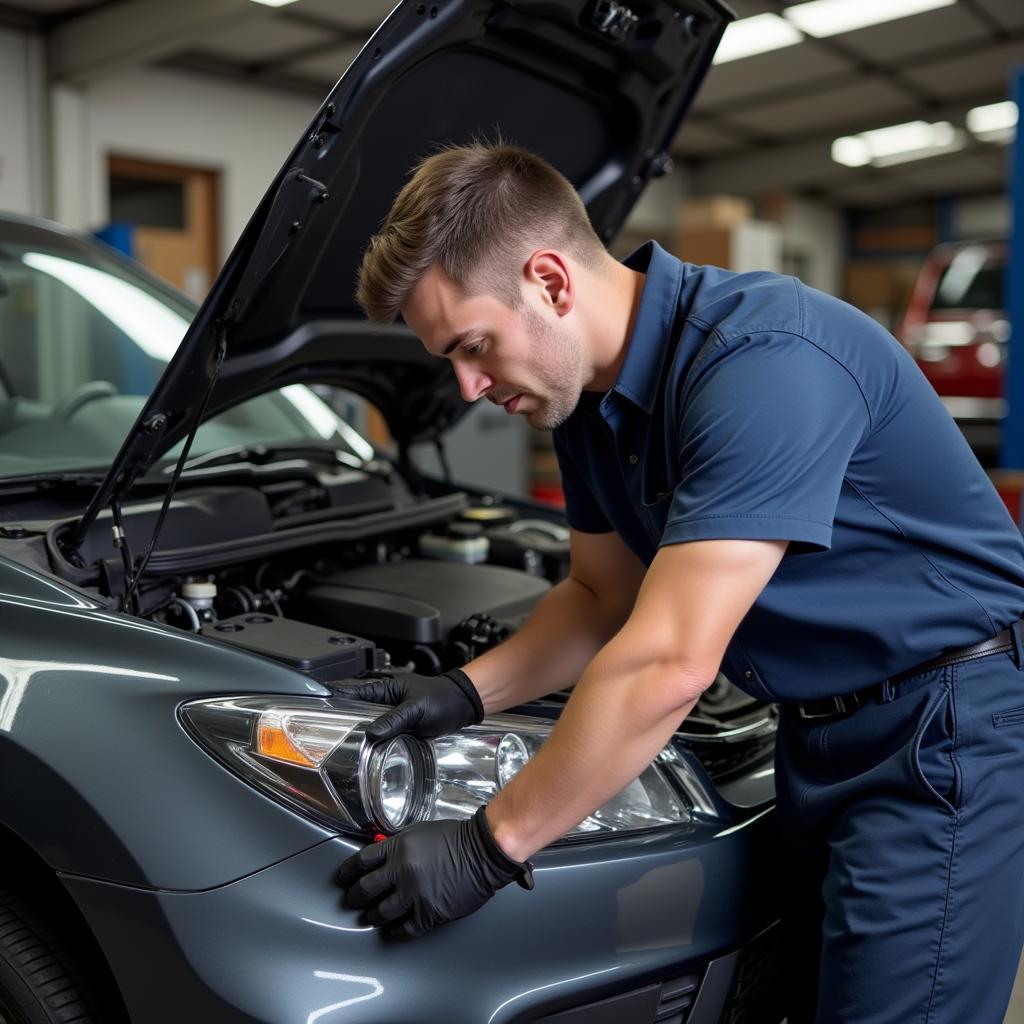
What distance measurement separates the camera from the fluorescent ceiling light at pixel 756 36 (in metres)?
7.51

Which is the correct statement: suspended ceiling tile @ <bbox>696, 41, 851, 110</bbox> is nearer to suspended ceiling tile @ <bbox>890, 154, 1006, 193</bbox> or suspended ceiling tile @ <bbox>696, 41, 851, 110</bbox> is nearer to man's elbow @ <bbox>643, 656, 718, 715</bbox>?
suspended ceiling tile @ <bbox>890, 154, 1006, 193</bbox>

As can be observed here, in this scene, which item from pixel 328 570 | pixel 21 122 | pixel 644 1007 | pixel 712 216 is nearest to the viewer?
pixel 644 1007

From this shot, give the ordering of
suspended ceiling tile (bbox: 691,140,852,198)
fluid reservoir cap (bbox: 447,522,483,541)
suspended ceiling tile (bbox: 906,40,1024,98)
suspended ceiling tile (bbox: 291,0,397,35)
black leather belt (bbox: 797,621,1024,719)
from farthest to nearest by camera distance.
A: suspended ceiling tile (bbox: 691,140,852,198), suspended ceiling tile (bbox: 906,40,1024,98), suspended ceiling tile (bbox: 291,0,397,35), fluid reservoir cap (bbox: 447,522,483,541), black leather belt (bbox: 797,621,1024,719)

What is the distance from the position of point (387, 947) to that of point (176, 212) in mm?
8080

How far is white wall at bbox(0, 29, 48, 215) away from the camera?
6.94m

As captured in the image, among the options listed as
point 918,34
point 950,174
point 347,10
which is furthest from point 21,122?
point 950,174

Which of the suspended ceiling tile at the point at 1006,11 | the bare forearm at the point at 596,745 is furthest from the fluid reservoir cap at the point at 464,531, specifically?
the suspended ceiling tile at the point at 1006,11

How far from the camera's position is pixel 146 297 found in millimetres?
2188

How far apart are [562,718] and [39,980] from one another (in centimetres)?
62

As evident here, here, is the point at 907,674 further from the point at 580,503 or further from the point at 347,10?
the point at 347,10

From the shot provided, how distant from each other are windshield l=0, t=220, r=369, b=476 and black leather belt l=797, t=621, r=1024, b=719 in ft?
3.91

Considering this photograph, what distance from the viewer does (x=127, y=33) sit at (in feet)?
21.2

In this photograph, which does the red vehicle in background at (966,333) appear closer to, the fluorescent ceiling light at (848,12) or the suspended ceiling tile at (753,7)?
the fluorescent ceiling light at (848,12)

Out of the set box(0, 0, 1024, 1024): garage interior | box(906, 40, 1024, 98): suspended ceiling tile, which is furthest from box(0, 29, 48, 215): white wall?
box(906, 40, 1024, 98): suspended ceiling tile
